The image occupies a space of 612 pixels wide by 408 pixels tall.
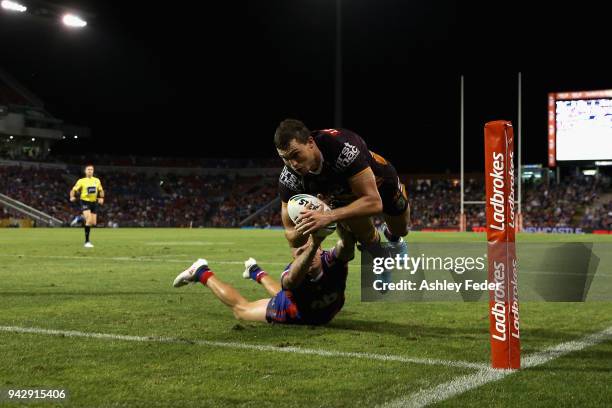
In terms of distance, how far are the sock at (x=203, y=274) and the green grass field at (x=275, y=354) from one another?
348 mm

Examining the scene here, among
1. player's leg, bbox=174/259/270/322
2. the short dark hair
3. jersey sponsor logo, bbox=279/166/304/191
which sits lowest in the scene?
player's leg, bbox=174/259/270/322

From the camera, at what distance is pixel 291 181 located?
5.63m

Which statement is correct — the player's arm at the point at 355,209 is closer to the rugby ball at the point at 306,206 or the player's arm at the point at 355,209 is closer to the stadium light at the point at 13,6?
the rugby ball at the point at 306,206

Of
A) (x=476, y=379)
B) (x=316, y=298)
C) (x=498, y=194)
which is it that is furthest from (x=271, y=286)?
(x=498, y=194)

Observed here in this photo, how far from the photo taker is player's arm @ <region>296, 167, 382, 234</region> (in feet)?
15.7

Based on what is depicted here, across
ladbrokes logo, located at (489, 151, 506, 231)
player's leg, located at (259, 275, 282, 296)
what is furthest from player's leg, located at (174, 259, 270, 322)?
ladbrokes logo, located at (489, 151, 506, 231)

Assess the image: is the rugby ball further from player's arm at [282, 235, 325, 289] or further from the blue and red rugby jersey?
the blue and red rugby jersey

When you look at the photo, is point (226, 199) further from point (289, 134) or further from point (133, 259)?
point (289, 134)

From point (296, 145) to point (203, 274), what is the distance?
2.36m

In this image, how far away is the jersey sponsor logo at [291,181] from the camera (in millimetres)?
5598

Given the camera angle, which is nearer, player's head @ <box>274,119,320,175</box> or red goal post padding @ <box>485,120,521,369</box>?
red goal post padding @ <box>485,120,521,369</box>

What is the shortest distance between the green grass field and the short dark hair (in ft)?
5.04

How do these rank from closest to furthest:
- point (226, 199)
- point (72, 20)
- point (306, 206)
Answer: point (306, 206)
point (72, 20)
point (226, 199)

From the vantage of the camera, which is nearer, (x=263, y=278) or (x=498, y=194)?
(x=498, y=194)
